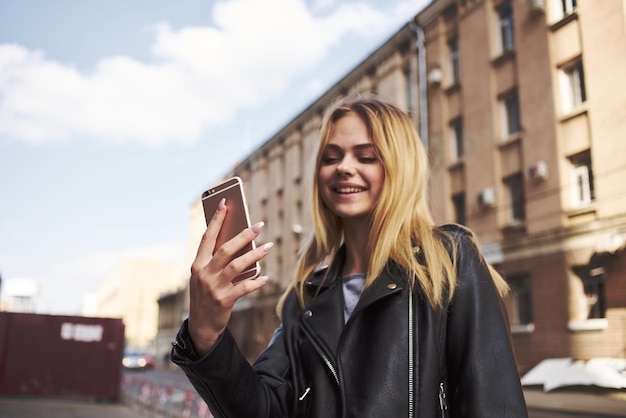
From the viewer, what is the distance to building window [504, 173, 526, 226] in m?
11.1

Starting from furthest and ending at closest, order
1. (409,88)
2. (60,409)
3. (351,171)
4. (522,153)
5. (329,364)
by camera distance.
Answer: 1. (409,88)
2. (60,409)
3. (522,153)
4. (351,171)
5. (329,364)

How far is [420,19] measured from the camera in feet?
43.5

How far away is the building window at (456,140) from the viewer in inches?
539

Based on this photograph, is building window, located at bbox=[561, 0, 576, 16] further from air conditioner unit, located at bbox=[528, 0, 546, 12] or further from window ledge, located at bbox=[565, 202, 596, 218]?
window ledge, located at bbox=[565, 202, 596, 218]

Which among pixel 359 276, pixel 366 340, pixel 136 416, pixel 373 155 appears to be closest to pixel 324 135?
pixel 373 155

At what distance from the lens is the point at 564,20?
174 inches

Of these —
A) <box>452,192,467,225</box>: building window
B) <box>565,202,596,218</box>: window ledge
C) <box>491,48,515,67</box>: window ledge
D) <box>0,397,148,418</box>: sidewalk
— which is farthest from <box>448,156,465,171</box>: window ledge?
<box>0,397,148,418</box>: sidewalk

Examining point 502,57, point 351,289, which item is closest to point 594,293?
point 351,289

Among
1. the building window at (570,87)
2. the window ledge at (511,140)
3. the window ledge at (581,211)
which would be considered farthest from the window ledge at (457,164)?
the building window at (570,87)

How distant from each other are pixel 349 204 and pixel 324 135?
8.3 inches

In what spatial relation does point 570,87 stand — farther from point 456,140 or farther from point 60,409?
point 60,409

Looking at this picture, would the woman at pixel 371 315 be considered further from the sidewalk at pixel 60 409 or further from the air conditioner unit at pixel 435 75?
the air conditioner unit at pixel 435 75

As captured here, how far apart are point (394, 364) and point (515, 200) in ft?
35.9

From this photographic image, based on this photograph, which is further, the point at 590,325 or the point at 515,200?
the point at 515,200
